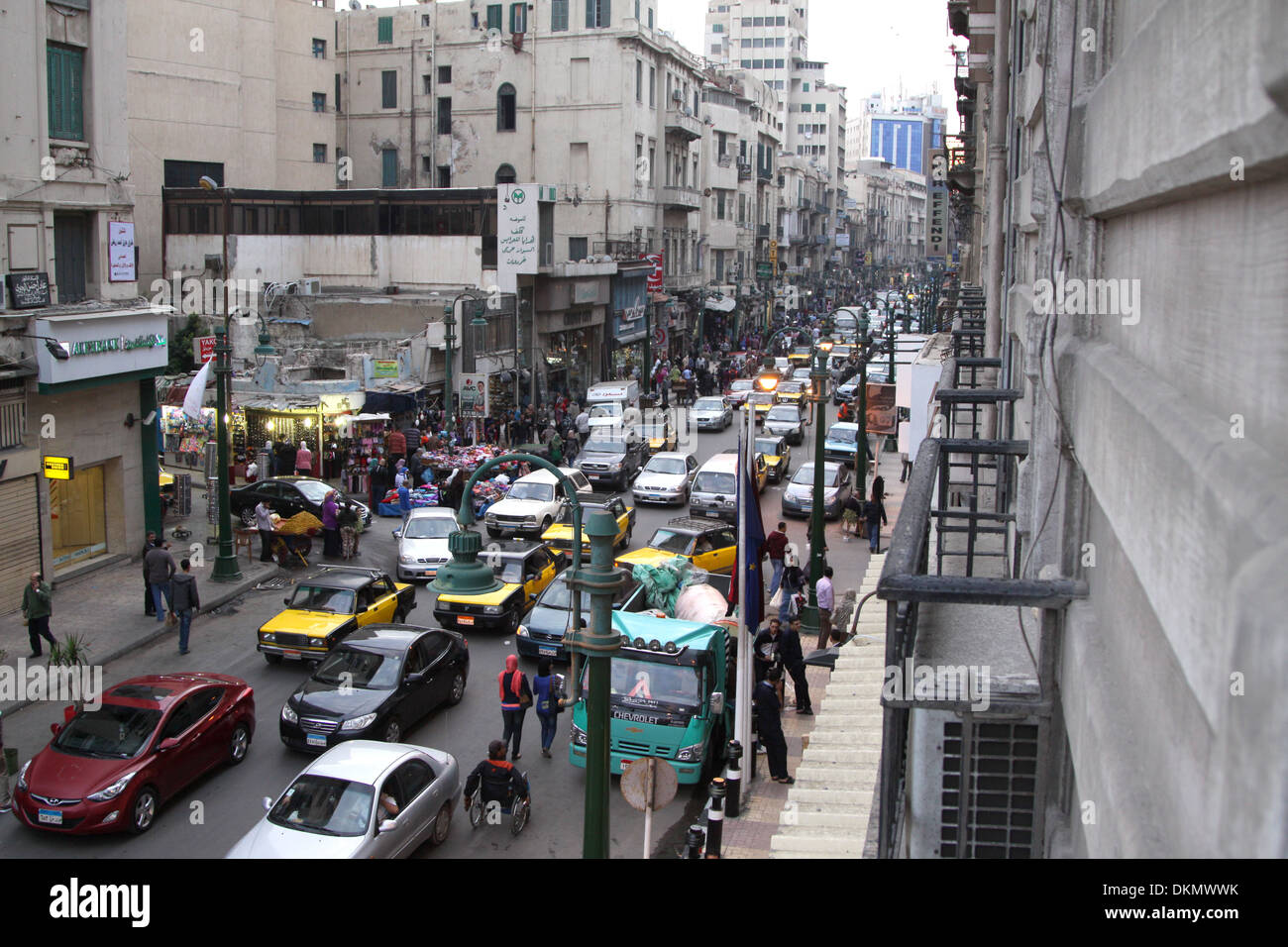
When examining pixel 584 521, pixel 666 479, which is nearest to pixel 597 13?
pixel 666 479

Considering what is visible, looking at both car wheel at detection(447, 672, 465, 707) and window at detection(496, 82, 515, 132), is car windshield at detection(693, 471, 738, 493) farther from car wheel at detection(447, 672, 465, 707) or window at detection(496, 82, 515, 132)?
window at detection(496, 82, 515, 132)

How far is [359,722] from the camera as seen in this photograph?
14648mm

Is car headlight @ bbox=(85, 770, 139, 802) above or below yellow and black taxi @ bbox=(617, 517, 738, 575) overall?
below

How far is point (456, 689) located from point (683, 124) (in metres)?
55.3

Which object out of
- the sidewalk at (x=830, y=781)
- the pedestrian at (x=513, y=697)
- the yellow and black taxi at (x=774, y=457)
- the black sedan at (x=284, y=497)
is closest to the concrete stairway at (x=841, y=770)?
the sidewalk at (x=830, y=781)

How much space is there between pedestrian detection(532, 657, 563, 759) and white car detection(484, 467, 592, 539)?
1121 cm

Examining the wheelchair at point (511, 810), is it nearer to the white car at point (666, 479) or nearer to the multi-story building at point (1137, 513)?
the multi-story building at point (1137, 513)

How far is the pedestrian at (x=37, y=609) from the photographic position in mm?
17719

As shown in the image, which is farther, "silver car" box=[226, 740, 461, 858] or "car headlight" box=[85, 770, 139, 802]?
"car headlight" box=[85, 770, 139, 802]

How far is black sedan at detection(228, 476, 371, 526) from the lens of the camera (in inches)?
1055

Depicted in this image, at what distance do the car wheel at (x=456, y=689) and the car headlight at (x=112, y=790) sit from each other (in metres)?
5.01

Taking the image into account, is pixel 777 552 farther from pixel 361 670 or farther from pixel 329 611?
pixel 361 670

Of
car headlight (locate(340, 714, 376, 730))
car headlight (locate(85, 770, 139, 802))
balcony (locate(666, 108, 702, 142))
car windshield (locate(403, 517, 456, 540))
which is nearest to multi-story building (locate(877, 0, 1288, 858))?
car headlight (locate(85, 770, 139, 802))
